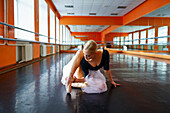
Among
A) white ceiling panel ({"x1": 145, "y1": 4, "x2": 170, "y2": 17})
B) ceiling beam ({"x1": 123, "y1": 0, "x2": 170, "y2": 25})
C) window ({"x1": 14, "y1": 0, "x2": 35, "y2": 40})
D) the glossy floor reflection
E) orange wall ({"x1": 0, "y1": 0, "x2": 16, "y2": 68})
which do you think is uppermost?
ceiling beam ({"x1": 123, "y1": 0, "x2": 170, "y2": 25})

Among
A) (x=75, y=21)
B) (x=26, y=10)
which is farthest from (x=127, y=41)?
(x=26, y=10)

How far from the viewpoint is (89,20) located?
39.9ft

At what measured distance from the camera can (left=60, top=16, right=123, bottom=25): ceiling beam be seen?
12.1 metres

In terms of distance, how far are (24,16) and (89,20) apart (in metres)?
7.96

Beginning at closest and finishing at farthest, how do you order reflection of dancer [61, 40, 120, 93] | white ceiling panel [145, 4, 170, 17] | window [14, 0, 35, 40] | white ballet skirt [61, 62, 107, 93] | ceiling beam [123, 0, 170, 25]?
reflection of dancer [61, 40, 120, 93], white ballet skirt [61, 62, 107, 93], window [14, 0, 35, 40], white ceiling panel [145, 4, 170, 17], ceiling beam [123, 0, 170, 25]

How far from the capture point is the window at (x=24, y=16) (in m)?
4.27

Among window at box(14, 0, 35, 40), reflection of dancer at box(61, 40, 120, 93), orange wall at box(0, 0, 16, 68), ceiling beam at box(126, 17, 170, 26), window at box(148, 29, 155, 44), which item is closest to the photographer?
reflection of dancer at box(61, 40, 120, 93)

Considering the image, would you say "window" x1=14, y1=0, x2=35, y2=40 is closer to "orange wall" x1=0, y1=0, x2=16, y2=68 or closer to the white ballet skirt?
"orange wall" x1=0, y1=0, x2=16, y2=68

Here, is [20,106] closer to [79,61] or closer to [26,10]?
[79,61]

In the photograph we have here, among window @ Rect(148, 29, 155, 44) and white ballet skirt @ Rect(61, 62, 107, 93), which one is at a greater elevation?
window @ Rect(148, 29, 155, 44)

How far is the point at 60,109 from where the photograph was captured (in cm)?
127

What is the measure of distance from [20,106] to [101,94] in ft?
2.95

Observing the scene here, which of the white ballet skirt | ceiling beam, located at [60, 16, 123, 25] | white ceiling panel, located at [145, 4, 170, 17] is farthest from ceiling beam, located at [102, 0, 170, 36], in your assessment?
the white ballet skirt

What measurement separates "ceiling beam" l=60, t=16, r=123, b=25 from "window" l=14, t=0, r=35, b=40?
673 cm
